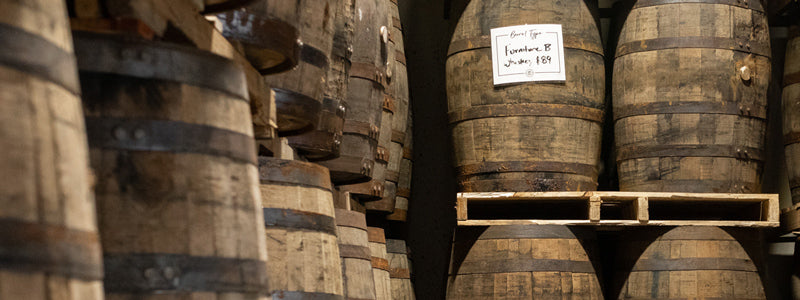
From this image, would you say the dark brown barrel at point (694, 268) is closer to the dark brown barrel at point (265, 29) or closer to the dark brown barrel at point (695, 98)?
the dark brown barrel at point (695, 98)

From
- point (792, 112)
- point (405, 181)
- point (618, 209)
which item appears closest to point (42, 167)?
point (618, 209)

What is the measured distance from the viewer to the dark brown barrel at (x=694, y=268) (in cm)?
531

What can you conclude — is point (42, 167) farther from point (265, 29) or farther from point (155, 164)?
point (265, 29)

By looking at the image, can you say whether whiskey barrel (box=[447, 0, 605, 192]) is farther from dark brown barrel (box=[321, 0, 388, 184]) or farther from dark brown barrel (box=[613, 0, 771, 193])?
dark brown barrel (box=[321, 0, 388, 184])

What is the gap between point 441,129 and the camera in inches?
290

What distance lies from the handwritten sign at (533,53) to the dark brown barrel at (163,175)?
14.1 ft

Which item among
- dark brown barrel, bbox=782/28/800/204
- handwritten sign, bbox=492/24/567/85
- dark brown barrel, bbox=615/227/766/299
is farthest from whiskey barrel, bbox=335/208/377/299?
dark brown barrel, bbox=782/28/800/204

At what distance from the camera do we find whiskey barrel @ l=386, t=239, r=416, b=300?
20.1 ft

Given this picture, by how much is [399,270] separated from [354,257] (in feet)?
8.95

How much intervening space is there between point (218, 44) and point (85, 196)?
832 millimetres

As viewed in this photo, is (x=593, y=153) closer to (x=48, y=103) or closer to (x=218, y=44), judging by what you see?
(x=218, y=44)

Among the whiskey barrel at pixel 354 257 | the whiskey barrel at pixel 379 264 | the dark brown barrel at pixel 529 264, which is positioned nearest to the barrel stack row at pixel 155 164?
the whiskey barrel at pixel 354 257

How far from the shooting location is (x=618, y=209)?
5.89 metres

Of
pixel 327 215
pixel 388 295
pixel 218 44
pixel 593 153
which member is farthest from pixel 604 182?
pixel 218 44
